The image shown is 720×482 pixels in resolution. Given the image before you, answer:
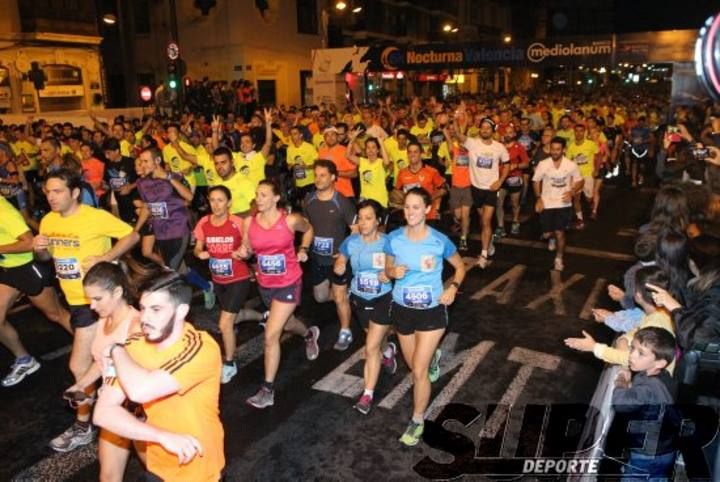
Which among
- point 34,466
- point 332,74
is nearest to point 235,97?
point 332,74

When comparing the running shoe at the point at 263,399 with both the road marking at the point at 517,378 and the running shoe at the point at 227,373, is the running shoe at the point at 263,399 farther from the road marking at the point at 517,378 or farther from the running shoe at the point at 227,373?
the road marking at the point at 517,378

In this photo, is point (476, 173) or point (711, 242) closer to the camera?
point (711, 242)

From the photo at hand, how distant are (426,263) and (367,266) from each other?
3.01 feet

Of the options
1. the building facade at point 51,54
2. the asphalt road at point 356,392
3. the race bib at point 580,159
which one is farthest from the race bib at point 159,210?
Result: the building facade at point 51,54

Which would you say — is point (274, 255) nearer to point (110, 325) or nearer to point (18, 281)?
point (110, 325)

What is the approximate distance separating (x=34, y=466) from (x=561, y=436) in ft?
13.1

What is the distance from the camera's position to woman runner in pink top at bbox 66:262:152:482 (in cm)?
365

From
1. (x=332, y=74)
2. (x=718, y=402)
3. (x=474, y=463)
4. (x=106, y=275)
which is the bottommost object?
(x=474, y=463)

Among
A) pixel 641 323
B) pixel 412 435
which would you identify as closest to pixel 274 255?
pixel 412 435

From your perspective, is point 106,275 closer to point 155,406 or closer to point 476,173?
point 155,406

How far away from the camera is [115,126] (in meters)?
13.7

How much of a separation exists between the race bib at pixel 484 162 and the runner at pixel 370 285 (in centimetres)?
454

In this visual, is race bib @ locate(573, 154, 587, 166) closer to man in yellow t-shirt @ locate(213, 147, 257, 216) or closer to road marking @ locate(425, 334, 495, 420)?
road marking @ locate(425, 334, 495, 420)

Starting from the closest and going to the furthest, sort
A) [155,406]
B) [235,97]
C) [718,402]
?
[155,406] → [718,402] → [235,97]
